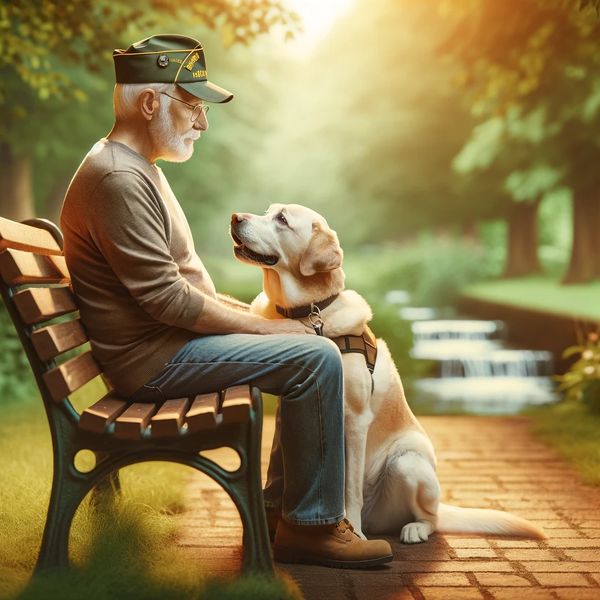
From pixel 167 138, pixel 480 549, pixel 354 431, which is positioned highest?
pixel 167 138

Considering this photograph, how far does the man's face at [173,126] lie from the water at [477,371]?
6.79m

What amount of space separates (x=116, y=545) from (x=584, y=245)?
691 inches

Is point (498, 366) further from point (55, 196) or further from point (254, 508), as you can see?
point (254, 508)

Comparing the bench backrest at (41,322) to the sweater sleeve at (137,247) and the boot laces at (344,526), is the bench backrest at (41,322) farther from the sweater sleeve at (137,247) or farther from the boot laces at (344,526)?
the boot laces at (344,526)

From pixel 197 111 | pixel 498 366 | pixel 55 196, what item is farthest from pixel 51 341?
pixel 55 196

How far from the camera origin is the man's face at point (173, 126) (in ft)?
10.4

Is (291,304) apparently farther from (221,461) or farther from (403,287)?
(403,287)

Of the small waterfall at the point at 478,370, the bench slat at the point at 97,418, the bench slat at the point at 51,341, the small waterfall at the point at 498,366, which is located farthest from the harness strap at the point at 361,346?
the small waterfall at the point at 498,366

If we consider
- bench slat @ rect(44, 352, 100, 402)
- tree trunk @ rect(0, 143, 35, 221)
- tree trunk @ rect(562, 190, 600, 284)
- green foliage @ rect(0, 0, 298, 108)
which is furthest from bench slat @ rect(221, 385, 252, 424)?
tree trunk @ rect(562, 190, 600, 284)

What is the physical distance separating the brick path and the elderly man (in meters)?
0.20

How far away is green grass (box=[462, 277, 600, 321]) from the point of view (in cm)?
1488

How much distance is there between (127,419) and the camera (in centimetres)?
277

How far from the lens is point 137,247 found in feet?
9.55

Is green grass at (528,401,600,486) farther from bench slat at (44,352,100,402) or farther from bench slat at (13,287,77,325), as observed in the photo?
bench slat at (13,287,77,325)
